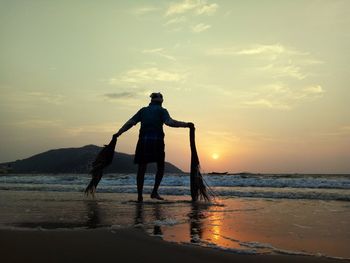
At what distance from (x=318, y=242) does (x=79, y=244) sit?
7.65 feet

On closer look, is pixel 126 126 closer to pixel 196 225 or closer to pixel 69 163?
pixel 196 225

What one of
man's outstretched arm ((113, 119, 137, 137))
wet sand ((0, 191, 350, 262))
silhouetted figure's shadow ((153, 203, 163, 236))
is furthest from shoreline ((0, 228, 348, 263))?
man's outstretched arm ((113, 119, 137, 137))

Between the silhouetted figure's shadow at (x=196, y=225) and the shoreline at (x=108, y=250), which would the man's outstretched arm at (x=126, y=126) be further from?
the shoreline at (x=108, y=250)

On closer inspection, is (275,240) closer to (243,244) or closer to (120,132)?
(243,244)

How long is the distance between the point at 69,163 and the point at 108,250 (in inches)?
2262

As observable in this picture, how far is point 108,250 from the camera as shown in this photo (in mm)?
3486

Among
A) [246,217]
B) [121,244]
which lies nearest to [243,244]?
[121,244]

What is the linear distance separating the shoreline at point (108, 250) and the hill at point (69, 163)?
45.0m

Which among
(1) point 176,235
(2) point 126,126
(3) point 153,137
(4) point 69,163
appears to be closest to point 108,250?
(1) point 176,235

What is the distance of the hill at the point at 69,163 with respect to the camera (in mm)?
55000

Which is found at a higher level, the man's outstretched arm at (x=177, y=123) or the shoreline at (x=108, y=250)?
the man's outstretched arm at (x=177, y=123)

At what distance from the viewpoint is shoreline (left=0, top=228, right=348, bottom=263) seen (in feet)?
10.5

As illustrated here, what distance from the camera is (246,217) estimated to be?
6.16 m

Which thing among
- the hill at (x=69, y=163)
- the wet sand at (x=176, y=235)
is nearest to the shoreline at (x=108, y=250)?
the wet sand at (x=176, y=235)
